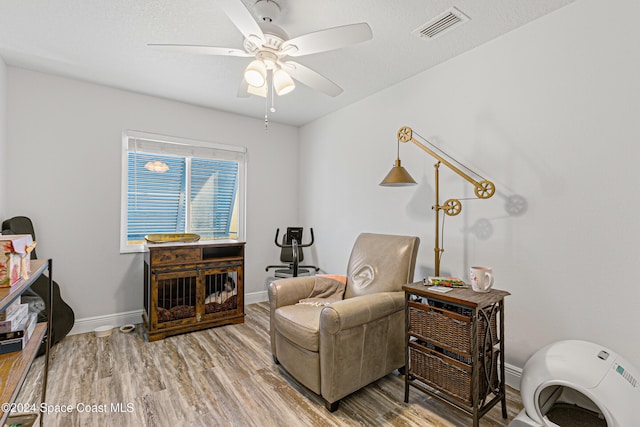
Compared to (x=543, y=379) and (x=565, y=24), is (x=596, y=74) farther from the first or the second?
(x=543, y=379)

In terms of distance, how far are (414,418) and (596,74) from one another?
7.59ft

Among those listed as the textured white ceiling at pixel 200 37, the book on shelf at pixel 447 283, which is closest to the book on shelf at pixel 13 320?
the textured white ceiling at pixel 200 37

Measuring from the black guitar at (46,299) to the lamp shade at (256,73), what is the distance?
8.26 ft

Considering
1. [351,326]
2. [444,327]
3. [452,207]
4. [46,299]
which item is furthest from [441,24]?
[46,299]

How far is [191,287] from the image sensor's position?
3109 millimetres

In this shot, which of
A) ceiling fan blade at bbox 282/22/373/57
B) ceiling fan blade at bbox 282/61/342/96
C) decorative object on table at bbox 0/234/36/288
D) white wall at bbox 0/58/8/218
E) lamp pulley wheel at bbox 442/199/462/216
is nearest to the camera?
decorative object on table at bbox 0/234/36/288

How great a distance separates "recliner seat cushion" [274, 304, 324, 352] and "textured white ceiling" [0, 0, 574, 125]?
200 centimetres

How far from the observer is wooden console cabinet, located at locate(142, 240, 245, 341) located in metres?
2.91

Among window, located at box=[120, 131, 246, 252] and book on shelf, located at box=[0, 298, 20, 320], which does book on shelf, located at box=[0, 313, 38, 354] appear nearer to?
book on shelf, located at box=[0, 298, 20, 320]

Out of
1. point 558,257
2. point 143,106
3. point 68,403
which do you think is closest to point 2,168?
point 143,106

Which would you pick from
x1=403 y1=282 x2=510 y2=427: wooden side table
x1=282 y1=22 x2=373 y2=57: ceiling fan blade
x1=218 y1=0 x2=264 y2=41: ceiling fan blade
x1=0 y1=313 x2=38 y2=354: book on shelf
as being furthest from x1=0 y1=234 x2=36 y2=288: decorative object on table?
x1=403 y1=282 x2=510 y2=427: wooden side table

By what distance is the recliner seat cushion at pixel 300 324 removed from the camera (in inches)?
76.1

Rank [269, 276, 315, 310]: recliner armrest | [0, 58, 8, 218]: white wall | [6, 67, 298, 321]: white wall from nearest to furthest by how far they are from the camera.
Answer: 1. [269, 276, 315, 310]: recliner armrest
2. [0, 58, 8, 218]: white wall
3. [6, 67, 298, 321]: white wall

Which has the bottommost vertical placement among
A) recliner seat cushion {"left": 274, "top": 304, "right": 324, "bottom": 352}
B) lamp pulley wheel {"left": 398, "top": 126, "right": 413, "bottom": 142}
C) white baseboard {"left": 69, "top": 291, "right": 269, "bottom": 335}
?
white baseboard {"left": 69, "top": 291, "right": 269, "bottom": 335}
